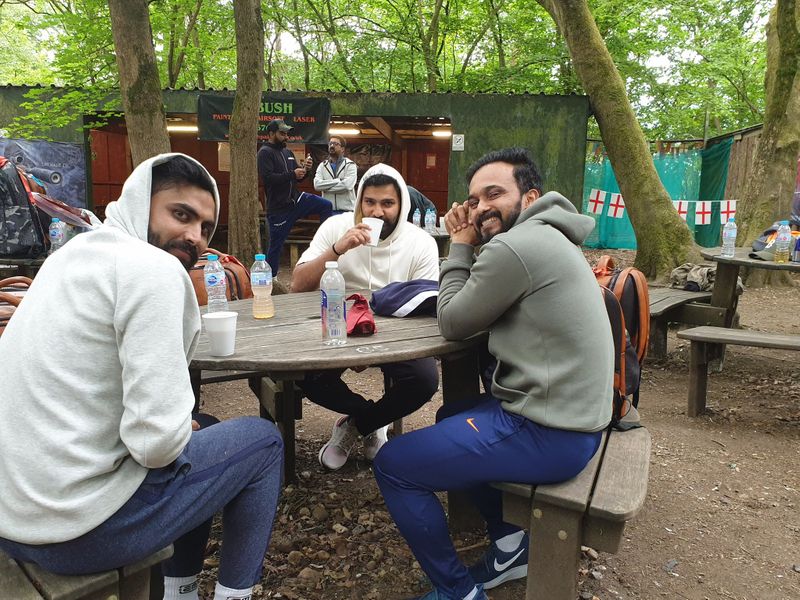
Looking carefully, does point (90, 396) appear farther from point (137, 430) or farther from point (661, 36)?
point (661, 36)

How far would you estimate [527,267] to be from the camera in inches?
73.4

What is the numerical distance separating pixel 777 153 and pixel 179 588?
9.45 meters

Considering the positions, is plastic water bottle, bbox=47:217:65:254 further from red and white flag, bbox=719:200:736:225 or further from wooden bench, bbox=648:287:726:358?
red and white flag, bbox=719:200:736:225

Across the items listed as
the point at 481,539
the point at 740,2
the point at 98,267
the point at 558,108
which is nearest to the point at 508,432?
the point at 481,539

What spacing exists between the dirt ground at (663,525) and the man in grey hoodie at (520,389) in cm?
57

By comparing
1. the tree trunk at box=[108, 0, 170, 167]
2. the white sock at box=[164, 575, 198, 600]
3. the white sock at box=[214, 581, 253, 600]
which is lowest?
the white sock at box=[164, 575, 198, 600]

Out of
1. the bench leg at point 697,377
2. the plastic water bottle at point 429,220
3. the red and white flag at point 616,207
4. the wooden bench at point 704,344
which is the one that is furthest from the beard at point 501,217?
the red and white flag at point 616,207

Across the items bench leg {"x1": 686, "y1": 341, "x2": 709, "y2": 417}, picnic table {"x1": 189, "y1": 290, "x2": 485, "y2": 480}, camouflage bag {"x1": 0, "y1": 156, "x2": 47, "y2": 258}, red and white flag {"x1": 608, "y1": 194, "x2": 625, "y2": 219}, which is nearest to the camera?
picnic table {"x1": 189, "y1": 290, "x2": 485, "y2": 480}

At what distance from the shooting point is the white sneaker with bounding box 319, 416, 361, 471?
10.7ft

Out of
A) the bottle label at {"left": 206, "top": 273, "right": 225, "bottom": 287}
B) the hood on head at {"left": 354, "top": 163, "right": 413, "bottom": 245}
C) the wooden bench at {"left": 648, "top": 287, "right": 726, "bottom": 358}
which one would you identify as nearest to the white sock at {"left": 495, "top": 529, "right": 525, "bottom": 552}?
the bottle label at {"left": 206, "top": 273, "right": 225, "bottom": 287}

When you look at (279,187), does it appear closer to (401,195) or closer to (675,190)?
(401,195)

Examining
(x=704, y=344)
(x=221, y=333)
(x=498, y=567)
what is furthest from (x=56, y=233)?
(x=704, y=344)

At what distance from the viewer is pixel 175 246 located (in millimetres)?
1727

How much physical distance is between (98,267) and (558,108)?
1035 centimetres
